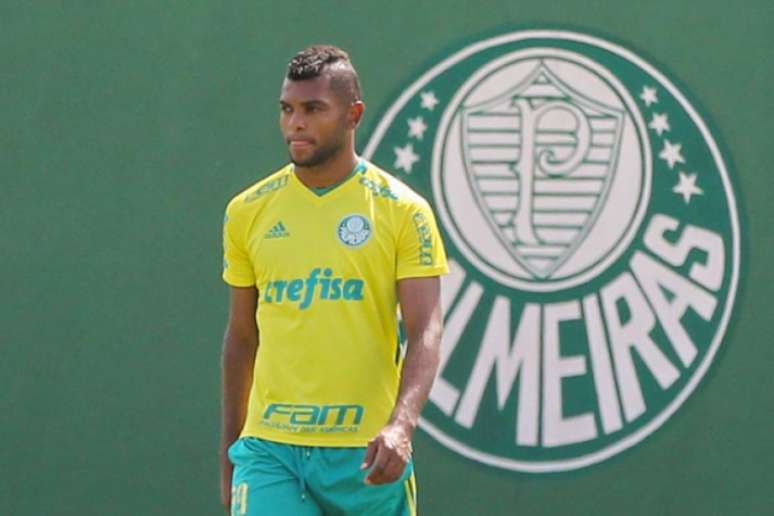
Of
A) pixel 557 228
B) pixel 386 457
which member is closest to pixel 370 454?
pixel 386 457

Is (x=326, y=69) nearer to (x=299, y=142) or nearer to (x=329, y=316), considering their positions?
(x=299, y=142)

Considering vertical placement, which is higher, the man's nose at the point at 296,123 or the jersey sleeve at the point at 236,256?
the man's nose at the point at 296,123

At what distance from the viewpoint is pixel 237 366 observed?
4.80m

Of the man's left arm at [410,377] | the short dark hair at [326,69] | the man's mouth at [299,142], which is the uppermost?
the short dark hair at [326,69]

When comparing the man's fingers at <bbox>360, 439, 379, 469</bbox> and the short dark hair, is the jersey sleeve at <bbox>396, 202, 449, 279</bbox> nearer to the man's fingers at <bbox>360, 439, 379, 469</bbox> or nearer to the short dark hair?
the short dark hair

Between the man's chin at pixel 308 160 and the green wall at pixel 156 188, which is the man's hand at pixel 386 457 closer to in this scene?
the man's chin at pixel 308 160

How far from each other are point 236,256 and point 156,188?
178cm

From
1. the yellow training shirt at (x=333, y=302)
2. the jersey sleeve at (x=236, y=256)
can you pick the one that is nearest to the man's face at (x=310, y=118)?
the yellow training shirt at (x=333, y=302)

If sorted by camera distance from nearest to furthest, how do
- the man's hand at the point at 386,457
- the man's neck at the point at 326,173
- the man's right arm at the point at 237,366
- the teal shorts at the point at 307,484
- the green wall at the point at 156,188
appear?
the man's hand at the point at 386,457 → the teal shorts at the point at 307,484 → the man's neck at the point at 326,173 → the man's right arm at the point at 237,366 → the green wall at the point at 156,188

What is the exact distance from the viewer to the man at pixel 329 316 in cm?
452

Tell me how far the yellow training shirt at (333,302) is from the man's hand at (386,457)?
31cm

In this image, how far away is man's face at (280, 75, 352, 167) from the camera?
4539 millimetres

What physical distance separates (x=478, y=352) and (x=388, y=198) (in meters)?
1.93

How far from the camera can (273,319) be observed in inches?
180
